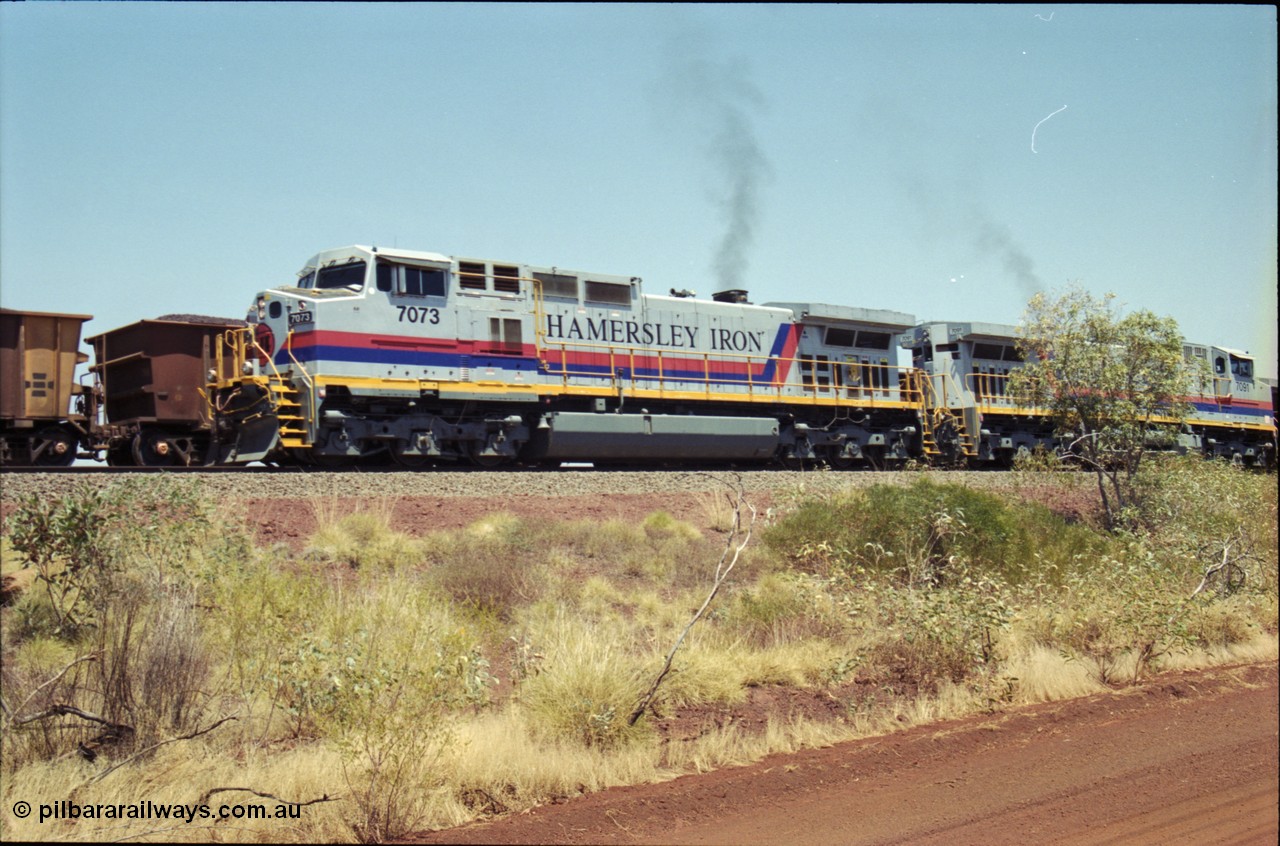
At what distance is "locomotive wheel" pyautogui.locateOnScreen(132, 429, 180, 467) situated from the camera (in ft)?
56.2

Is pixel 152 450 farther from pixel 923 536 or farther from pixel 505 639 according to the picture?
pixel 923 536

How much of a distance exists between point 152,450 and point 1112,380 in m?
16.0

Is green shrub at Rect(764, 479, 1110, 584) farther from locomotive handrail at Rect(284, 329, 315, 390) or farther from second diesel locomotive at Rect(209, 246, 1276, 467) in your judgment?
locomotive handrail at Rect(284, 329, 315, 390)

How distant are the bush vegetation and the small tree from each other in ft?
6.95

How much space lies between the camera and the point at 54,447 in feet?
56.4

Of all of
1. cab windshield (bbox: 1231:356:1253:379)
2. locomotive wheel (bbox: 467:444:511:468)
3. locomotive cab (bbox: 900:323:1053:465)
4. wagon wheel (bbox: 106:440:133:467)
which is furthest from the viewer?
cab windshield (bbox: 1231:356:1253:379)

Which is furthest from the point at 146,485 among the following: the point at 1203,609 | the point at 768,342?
the point at 768,342

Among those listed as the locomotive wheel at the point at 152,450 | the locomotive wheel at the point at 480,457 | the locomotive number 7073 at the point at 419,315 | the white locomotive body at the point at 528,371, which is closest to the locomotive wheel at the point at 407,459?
the white locomotive body at the point at 528,371

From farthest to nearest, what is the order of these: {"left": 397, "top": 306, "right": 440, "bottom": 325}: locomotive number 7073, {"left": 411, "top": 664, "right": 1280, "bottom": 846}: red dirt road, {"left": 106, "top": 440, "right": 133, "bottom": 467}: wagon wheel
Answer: {"left": 106, "top": 440, "right": 133, "bottom": 467}: wagon wheel
{"left": 397, "top": 306, "right": 440, "bottom": 325}: locomotive number 7073
{"left": 411, "top": 664, "right": 1280, "bottom": 846}: red dirt road

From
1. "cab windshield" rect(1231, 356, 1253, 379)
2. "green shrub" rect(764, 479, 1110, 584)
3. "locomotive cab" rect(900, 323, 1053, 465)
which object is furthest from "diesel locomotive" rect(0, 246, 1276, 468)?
"cab windshield" rect(1231, 356, 1253, 379)

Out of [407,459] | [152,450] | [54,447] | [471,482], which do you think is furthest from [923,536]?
[54,447]

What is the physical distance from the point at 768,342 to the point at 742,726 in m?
14.9

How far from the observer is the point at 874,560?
13.7 m

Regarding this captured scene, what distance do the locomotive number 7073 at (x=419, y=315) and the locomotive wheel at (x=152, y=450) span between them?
443cm
